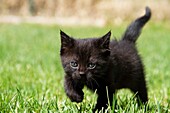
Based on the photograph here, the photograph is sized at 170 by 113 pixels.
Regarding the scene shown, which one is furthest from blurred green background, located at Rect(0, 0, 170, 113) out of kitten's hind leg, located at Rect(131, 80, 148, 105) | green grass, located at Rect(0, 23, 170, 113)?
kitten's hind leg, located at Rect(131, 80, 148, 105)

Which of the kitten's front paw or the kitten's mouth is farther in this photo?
the kitten's front paw

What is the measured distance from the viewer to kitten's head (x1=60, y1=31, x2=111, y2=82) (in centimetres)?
396

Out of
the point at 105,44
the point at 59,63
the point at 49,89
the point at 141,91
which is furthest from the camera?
the point at 59,63

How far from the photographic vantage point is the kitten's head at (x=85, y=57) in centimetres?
396

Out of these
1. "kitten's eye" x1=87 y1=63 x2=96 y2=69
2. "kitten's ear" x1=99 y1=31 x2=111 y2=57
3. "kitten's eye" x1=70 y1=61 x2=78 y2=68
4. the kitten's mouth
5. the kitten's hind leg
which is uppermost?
"kitten's ear" x1=99 y1=31 x2=111 y2=57

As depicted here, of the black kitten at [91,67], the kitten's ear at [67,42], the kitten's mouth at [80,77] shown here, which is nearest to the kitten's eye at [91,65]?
the black kitten at [91,67]

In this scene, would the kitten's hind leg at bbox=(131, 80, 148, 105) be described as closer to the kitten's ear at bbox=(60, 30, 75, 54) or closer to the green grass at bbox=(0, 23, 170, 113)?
the green grass at bbox=(0, 23, 170, 113)

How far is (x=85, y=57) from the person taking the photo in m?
4.00

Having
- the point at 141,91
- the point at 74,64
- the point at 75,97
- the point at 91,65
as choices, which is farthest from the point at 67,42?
the point at 141,91

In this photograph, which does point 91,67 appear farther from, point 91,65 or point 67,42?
point 67,42

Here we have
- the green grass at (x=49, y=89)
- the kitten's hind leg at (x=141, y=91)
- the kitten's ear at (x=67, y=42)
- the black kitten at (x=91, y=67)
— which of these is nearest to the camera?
the green grass at (x=49, y=89)

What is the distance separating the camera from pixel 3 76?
6344 millimetres

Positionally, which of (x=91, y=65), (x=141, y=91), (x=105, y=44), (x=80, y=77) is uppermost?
(x=105, y=44)

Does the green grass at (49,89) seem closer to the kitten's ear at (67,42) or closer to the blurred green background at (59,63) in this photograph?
the blurred green background at (59,63)
